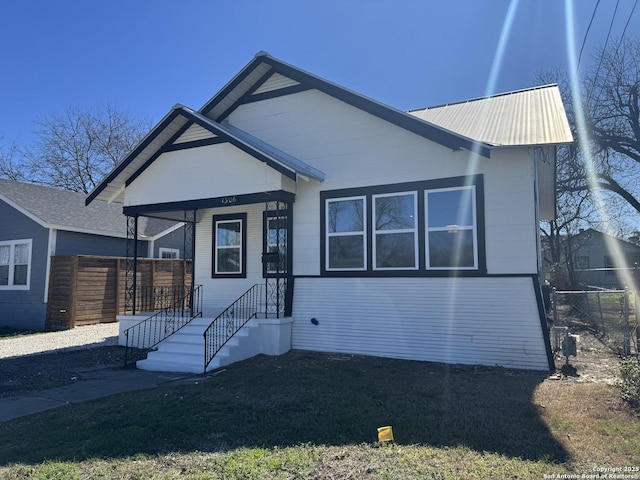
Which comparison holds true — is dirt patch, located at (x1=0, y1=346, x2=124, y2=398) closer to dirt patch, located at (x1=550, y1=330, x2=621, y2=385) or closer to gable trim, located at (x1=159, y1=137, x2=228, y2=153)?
gable trim, located at (x1=159, y1=137, x2=228, y2=153)

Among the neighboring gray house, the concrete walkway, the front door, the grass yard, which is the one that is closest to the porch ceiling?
the front door

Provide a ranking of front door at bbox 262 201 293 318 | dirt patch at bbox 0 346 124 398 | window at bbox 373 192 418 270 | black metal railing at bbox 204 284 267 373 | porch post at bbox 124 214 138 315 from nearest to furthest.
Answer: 1. dirt patch at bbox 0 346 124 398
2. black metal railing at bbox 204 284 267 373
3. window at bbox 373 192 418 270
4. front door at bbox 262 201 293 318
5. porch post at bbox 124 214 138 315

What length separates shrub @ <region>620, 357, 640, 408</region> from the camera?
5539 millimetres

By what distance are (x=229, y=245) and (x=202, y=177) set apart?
8.06 ft

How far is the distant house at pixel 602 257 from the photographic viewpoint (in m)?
30.9

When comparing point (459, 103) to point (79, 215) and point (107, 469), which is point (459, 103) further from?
point (79, 215)

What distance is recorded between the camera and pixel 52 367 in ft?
30.4

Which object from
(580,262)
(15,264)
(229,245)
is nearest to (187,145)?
(229,245)

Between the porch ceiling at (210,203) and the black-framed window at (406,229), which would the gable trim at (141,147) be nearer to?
the porch ceiling at (210,203)

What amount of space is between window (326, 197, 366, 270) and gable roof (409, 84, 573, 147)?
8.97 ft

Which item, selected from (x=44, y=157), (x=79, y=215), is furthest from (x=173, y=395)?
(x=44, y=157)

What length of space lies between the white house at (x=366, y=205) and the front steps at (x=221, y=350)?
52mm

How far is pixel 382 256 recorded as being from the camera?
374 inches

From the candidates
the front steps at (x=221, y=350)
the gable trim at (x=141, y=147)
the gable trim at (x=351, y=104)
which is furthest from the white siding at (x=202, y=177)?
the front steps at (x=221, y=350)
